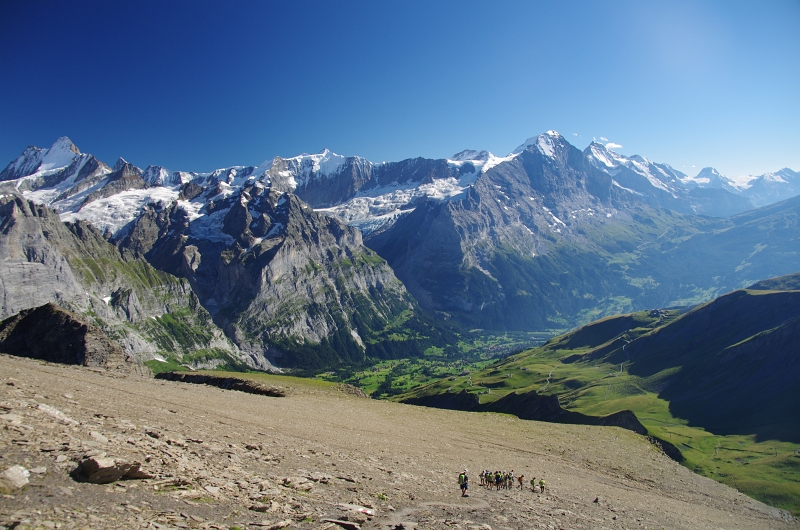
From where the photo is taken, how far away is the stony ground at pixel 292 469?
657 inches

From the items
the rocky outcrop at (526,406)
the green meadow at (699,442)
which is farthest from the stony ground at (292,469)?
the rocky outcrop at (526,406)

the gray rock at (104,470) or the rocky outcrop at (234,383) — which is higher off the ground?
the gray rock at (104,470)

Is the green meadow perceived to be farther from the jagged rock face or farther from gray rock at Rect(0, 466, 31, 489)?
the jagged rock face

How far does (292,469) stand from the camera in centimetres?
2583

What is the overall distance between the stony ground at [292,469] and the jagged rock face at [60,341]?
506 inches

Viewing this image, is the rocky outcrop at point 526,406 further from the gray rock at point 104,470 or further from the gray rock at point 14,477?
the gray rock at point 14,477

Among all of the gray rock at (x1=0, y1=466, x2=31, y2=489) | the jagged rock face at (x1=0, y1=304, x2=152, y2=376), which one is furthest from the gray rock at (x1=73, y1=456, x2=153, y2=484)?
the jagged rock face at (x1=0, y1=304, x2=152, y2=376)

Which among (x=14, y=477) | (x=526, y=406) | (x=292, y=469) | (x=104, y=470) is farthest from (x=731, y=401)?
(x=14, y=477)

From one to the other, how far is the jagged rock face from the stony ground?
42.2 feet

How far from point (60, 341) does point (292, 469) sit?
6179 centimetres

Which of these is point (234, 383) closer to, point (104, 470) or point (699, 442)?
point (104, 470)

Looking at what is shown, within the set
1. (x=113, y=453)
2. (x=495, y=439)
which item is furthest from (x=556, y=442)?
A: (x=113, y=453)

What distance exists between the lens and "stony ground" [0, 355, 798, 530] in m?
16.7

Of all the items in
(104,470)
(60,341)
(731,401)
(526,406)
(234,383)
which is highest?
(60,341)
